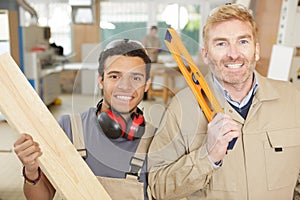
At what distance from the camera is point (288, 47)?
→ 9.48 feet

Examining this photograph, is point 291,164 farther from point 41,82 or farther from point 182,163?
point 41,82

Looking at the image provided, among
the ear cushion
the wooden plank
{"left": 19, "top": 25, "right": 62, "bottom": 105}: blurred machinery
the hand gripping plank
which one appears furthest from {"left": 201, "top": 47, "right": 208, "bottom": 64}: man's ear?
{"left": 19, "top": 25, "right": 62, "bottom": 105}: blurred machinery

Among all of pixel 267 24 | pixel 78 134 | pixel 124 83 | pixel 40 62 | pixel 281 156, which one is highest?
pixel 267 24

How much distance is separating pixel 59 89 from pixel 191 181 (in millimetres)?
4856

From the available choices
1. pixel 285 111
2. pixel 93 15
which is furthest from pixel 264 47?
pixel 93 15

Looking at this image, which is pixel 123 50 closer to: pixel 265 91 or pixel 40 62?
pixel 265 91

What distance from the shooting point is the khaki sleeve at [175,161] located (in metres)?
0.77

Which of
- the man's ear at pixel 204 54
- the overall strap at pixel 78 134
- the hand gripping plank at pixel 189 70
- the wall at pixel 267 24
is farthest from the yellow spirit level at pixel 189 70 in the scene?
the wall at pixel 267 24

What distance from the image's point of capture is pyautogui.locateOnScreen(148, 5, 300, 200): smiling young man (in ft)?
2.44

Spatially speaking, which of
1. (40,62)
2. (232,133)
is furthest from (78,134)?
(40,62)

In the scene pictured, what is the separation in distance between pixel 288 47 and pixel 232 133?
2.52 m

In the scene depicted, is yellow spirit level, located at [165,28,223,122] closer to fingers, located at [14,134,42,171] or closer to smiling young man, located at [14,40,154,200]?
smiling young man, located at [14,40,154,200]

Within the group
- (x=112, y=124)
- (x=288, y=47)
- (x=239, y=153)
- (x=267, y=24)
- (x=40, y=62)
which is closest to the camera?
(x=112, y=124)

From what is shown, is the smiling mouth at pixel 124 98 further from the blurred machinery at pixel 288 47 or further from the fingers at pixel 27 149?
the blurred machinery at pixel 288 47
